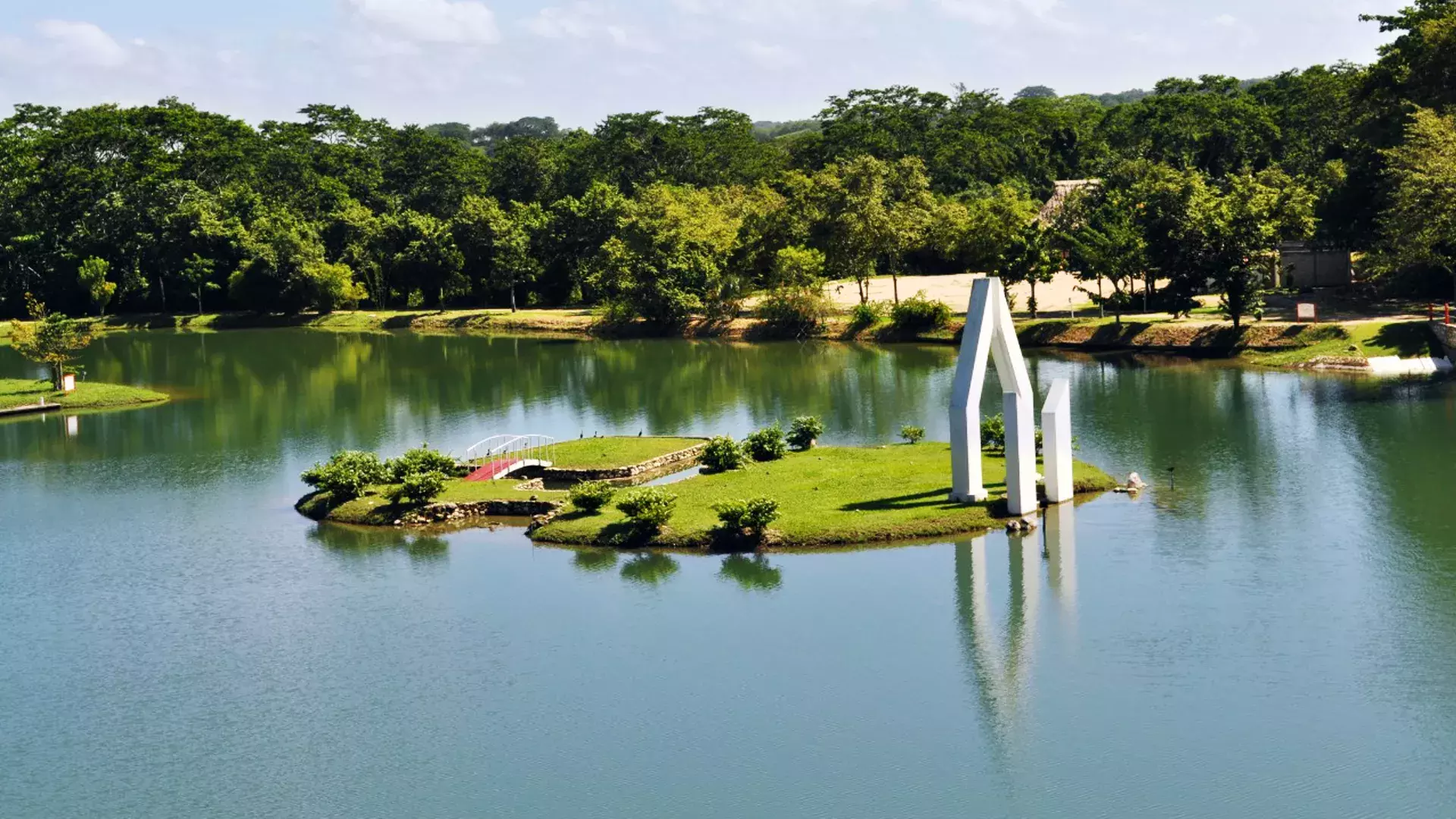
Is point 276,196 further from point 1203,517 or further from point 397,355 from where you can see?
point 1203,517

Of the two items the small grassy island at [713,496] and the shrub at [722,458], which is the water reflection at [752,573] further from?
the shrub at [722,458]

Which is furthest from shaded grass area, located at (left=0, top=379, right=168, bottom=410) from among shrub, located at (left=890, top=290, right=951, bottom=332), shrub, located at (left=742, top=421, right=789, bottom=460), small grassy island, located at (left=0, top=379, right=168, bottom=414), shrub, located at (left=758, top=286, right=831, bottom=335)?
shrub, located at (left=890, top=290, right=951, bottom=332)

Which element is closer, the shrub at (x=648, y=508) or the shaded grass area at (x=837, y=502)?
the shaded grass area at (x=837, y=502)

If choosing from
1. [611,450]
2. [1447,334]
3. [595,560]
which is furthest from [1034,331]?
[595,560]

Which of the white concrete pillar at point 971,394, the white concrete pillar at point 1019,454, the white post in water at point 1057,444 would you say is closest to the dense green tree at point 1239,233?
the white post in water at point 1057,444

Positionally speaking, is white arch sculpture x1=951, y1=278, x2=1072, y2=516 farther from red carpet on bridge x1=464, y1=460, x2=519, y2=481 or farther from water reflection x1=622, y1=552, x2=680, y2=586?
red carpet on bridge x1=464, y1=460, x2=519, y2=481
